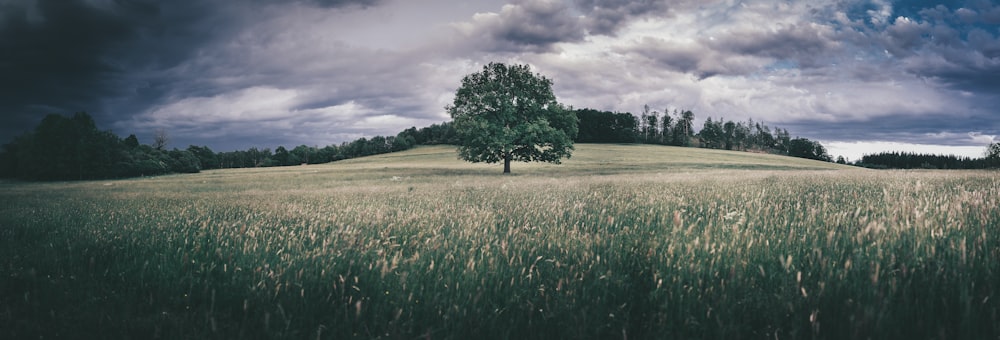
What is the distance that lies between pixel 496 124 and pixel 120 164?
188 ft

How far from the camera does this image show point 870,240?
3471mm

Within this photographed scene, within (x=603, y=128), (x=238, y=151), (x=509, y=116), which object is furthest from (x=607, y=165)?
(x=238, y=151)

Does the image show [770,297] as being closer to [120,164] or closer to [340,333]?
[340,333]

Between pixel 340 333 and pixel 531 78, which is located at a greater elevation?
pixel 531 78

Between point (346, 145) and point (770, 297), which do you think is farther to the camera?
point (346, 145)

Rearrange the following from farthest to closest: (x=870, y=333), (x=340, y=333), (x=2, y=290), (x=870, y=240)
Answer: (x=870, y=240) < (x=2, y=290) < (x=340, y=333) < (x=870, y=333)

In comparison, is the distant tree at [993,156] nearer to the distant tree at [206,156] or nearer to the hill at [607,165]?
the hill at [607,165]

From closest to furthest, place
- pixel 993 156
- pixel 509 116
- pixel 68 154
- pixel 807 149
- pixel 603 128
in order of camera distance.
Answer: pixel 993 156, pixel 509 116, pixel 68 154, pixel 603 128, pixel 807 149

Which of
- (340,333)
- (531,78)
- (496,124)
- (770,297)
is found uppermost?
(531,78)

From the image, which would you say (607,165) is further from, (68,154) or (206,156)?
(206,156)

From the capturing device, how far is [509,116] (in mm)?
36281

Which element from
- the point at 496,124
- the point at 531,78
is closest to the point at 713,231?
the point at 496,124

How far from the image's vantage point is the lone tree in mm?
34731

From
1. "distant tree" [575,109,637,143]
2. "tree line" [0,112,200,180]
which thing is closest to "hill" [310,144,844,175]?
"tree line" [0,112,200,180]
